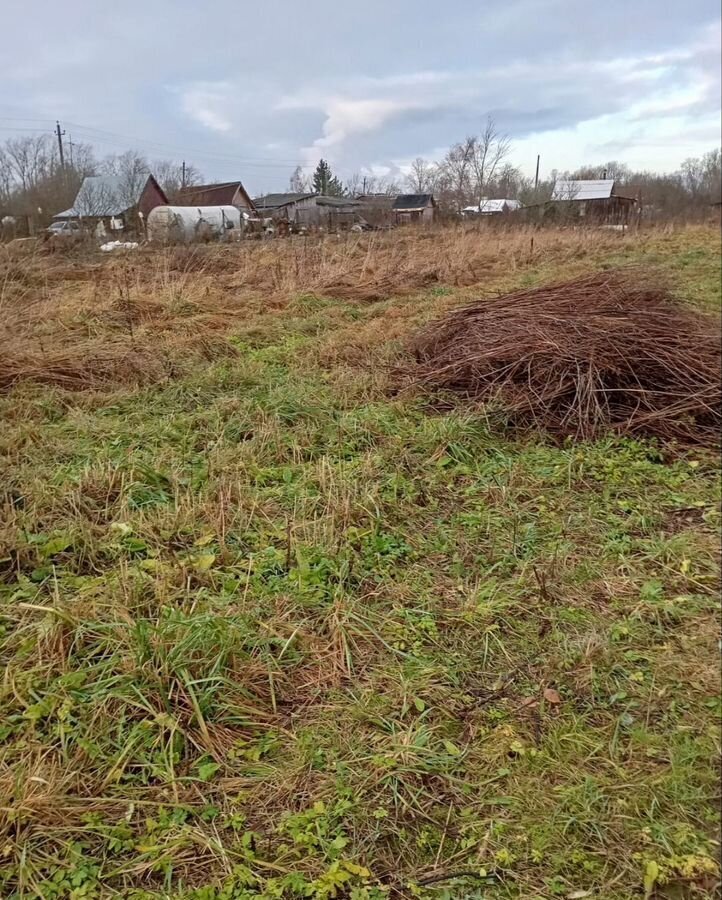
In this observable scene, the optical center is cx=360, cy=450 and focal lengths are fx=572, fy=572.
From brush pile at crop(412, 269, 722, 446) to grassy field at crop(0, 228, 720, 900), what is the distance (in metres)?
0.33

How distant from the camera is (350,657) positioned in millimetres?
2184

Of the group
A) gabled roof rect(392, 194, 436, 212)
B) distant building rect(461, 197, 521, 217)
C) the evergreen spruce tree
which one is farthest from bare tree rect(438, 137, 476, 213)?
the evergreen spruce tree

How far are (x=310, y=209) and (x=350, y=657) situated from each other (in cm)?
4102

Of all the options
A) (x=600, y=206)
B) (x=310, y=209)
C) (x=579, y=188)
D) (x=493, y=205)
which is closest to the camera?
(x=600, y=206)

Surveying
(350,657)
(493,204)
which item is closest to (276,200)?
(493,204)

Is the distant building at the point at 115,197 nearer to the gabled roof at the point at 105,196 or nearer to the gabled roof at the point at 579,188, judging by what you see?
the gabled roof at the point at 105,196

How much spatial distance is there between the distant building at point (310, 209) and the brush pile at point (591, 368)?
2070cm

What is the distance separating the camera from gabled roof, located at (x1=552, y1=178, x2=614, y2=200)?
98.8 ft

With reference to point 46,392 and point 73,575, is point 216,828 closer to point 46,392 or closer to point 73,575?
point 73,575

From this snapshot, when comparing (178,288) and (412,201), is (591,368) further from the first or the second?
(412,201)

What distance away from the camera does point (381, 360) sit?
227 inches

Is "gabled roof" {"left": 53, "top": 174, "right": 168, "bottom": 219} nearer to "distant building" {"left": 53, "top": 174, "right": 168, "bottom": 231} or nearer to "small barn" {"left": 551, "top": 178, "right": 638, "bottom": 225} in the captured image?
"distant building" {"left": 53, "top": 174, "right": 168, "bottom": 231}

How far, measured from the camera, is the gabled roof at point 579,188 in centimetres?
3011

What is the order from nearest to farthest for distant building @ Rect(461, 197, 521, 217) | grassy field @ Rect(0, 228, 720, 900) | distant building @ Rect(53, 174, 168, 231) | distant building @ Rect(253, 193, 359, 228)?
grassy field @ Rect(0, 228, 720, 900) → distant building @ Rect(253, 193, 359, 228) → distant building @ Rect(461, 197, 521, 217) → distant building @ Rect(53, 174, 168, 231)
